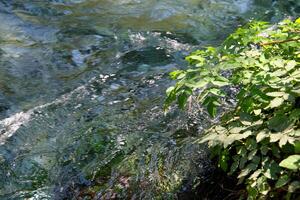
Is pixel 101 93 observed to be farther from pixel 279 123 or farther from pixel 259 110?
pixel 279 123

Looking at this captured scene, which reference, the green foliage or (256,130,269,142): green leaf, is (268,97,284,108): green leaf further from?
(256,130,269,142): green leaf

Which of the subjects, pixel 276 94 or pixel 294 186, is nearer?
pixel 294 186

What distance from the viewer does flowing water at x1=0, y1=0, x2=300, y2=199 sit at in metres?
3.00

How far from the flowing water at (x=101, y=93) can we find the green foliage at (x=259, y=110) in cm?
55

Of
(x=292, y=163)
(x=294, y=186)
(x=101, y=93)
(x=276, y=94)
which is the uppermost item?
(x=276, y=94)

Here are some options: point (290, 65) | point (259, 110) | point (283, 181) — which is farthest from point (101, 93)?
point (283, 181)

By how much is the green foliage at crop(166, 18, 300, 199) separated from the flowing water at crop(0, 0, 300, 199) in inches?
21.5

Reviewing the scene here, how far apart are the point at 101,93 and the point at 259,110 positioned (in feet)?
7.60

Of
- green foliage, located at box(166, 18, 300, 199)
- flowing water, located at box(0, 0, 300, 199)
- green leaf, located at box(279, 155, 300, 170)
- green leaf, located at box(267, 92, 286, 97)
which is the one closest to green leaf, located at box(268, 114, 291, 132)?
green foliage, located at box(166, 18, 300, 199)

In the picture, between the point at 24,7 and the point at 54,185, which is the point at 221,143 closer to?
the point at 54,185

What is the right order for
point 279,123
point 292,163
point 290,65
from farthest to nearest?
point 290,65
point 279,123
point 292,163

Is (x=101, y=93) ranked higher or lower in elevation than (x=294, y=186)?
lower

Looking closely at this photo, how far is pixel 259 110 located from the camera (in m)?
2.32

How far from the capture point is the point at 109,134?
3555mm
